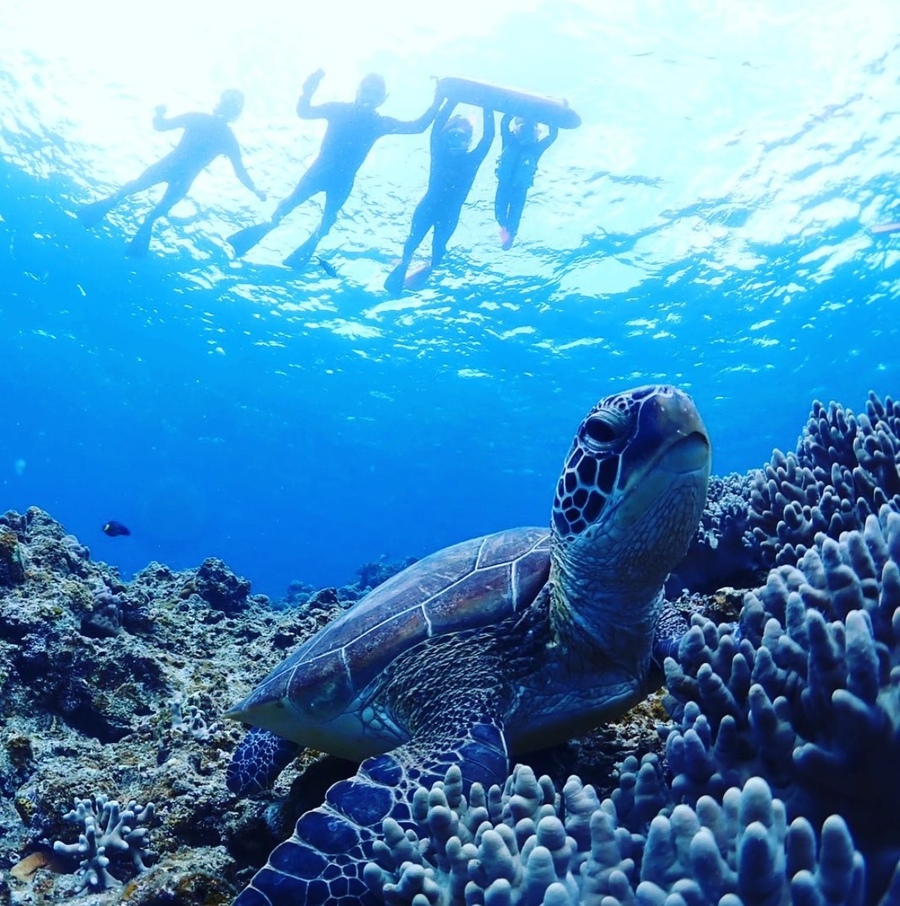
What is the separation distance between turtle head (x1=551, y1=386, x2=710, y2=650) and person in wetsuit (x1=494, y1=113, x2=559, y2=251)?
1281 centimetres

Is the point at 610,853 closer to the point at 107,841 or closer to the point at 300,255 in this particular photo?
the point at 107,841

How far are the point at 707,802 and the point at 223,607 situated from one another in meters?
7.01

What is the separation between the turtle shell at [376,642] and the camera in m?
2.44

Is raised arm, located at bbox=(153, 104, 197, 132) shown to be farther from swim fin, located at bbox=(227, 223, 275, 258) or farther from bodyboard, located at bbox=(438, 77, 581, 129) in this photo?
bodyboard, located at bbox=(438, 77, 581, 129)

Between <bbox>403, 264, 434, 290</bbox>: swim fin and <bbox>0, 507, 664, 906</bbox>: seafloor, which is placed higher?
<bbox>403, 264, 434, 290</bbox>: swim fin

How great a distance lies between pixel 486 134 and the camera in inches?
533

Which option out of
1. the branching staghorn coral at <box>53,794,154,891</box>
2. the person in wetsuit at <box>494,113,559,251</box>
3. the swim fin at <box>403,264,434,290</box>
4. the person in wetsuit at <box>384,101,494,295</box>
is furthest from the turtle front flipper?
the swim fin at <box>403,264,434,290</box>

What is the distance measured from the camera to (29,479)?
281ft

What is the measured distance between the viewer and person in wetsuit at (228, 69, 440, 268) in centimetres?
1353

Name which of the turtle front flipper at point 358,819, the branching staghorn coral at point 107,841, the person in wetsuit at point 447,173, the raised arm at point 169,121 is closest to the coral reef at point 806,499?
the turtle front flipper at point 358,819

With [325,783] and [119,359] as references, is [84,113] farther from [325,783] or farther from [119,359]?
[119,359]

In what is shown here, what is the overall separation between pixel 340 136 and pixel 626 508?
1501 cm

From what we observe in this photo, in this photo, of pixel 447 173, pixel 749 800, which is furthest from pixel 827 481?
pixel 447 173

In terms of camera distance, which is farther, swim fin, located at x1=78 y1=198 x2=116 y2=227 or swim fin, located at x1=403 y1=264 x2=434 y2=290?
swim fin, located at x1=403 y1=264 x2=434 y2=290
